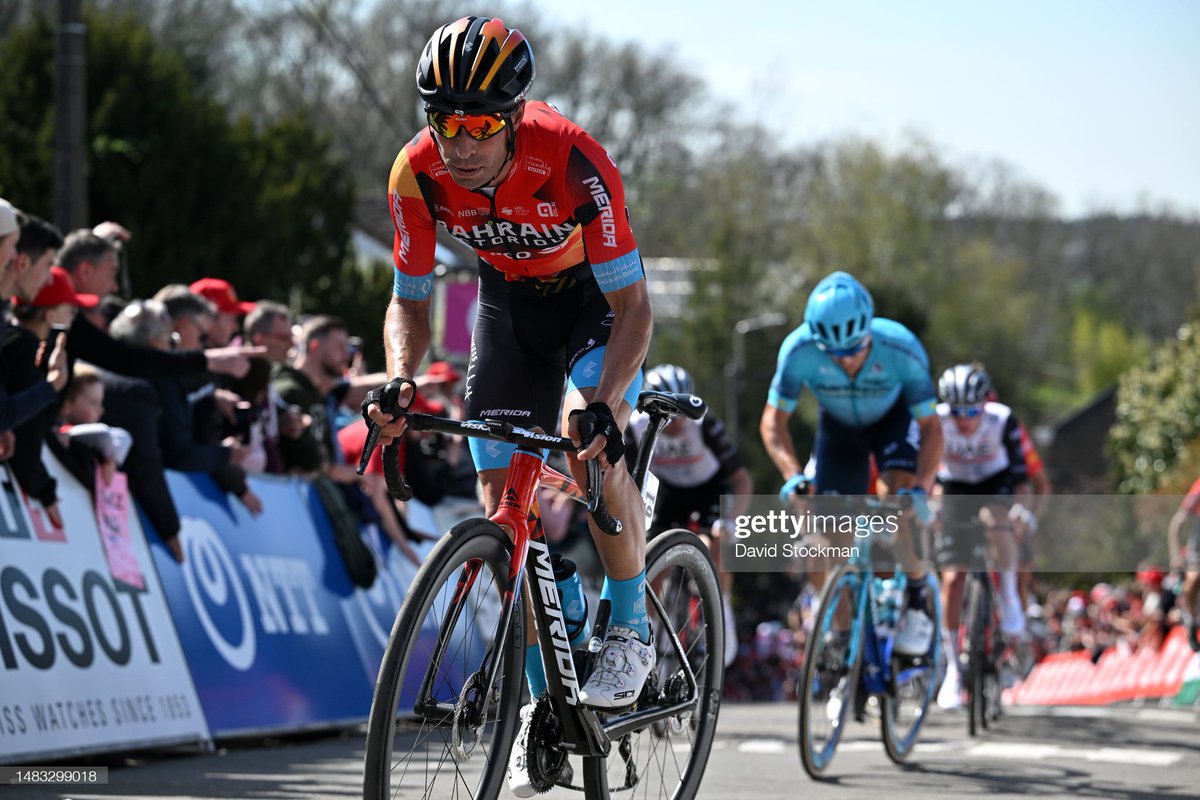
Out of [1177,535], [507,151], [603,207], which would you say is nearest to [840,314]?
[603,207]

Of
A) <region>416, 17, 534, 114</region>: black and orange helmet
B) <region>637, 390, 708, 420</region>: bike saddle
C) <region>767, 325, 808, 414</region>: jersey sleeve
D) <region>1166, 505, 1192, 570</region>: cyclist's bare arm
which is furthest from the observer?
<region>1166, 505, 1192, 570</region>: cyclist's bare arm

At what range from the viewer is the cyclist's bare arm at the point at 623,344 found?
17.3 ft

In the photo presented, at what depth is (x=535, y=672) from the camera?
5.41 metres

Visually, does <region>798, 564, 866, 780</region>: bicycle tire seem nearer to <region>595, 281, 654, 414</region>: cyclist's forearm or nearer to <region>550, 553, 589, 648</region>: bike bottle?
<region>550, 553, 589, 648</region>: bike bottle

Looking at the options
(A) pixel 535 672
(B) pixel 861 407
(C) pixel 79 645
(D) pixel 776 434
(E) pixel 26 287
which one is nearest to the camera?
(A) pixel 535 672

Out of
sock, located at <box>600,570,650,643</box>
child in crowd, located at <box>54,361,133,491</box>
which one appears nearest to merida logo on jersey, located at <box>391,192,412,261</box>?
sock, located at <box>600,570,650,643</box>

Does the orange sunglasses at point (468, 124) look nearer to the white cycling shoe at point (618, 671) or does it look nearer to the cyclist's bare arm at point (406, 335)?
the cyclist's bare arm at point (406, 335)

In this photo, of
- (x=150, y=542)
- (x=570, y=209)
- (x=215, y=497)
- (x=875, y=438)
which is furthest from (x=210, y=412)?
(x=570, y=209)

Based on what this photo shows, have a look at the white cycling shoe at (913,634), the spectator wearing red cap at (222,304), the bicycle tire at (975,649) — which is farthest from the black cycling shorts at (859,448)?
the spectator wearing red cap at (222,304)

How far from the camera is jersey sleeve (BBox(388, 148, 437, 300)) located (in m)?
5.57

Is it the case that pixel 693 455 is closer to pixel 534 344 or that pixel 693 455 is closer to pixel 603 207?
pixel 534 344

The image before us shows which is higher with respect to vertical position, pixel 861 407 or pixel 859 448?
pixel 861 407

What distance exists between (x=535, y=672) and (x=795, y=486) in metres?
3.81

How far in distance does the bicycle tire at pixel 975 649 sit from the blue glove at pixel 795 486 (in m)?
2.96
